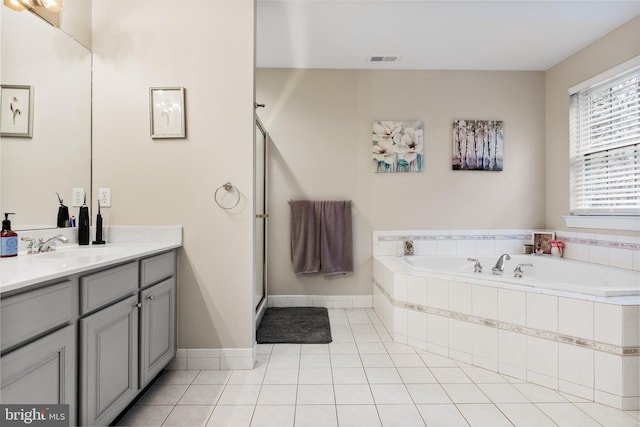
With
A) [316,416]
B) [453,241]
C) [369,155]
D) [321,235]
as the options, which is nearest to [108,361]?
[316,416]

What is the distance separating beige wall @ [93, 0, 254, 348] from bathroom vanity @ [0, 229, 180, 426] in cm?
27

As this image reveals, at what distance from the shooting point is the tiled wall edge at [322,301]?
318cm

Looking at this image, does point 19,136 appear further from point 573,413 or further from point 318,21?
point 573,413

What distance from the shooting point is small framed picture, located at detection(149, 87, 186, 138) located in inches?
77.2

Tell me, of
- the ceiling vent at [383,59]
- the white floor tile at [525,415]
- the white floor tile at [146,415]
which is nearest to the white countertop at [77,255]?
the white floor tile at [146,415]

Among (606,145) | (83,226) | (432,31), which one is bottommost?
(83,226)

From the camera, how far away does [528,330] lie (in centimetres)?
185

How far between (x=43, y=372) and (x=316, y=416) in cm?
111

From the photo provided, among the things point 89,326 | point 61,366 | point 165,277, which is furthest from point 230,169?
point 61,366

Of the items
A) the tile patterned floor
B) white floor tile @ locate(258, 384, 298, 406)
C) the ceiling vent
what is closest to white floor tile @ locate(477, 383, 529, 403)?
the tile patterned floor

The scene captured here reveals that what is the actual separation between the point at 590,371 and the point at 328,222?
214 centimetres

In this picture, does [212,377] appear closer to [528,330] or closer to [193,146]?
[193,146]

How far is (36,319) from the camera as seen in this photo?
0.96 m

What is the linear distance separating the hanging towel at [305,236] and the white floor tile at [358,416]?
1.62 m
